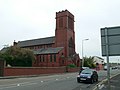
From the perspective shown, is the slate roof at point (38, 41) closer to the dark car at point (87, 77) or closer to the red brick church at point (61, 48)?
the red brick church at point (61, 48)

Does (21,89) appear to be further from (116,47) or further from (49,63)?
(49,63)

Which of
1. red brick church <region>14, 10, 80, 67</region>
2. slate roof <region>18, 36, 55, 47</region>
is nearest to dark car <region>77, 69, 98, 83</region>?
red brick church <region>14, 10, 80, 67</region>

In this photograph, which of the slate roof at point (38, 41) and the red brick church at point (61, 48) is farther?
the slate roof at point (38, 41)

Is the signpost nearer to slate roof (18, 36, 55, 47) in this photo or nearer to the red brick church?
the red brick church

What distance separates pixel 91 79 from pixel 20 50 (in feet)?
162

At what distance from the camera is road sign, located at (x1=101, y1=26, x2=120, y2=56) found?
8.98 m

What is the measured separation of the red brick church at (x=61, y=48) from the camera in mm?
86319

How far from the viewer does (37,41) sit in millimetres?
110562

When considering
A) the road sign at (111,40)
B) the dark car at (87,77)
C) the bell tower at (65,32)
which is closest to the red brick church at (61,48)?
the bell tower at (65,32)

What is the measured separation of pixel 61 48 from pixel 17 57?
20.9m

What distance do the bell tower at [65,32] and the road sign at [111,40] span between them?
7917cm

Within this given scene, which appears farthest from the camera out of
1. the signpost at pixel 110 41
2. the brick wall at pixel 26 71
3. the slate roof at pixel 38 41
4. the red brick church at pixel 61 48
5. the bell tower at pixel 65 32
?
the slate roof at pixel 38 41

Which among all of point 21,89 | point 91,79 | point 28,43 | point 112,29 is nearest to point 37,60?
point 28,43

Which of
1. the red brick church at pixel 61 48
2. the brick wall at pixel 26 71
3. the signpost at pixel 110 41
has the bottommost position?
the brick wall at pixel 26 71
